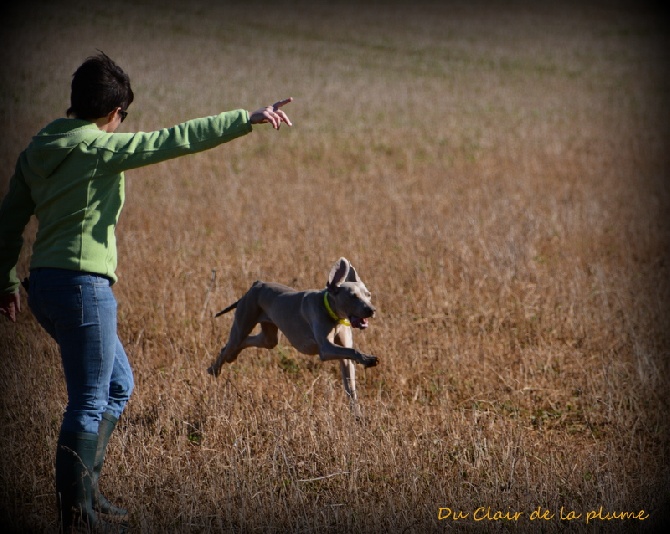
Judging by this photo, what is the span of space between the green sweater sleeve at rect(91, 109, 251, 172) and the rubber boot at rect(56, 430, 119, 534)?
1.33 meters

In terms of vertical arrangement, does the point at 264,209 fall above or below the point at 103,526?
above

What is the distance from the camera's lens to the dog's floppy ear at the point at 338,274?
5.72 metres

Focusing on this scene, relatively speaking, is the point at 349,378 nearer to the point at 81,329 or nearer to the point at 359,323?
the point at 359,323

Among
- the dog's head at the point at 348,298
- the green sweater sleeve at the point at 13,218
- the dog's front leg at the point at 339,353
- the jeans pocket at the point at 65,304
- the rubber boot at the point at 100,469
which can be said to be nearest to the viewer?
the jeans pocket at the point at 65,304

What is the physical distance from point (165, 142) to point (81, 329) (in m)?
0.98

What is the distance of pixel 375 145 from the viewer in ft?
67.5

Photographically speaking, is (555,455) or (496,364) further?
(496,364)

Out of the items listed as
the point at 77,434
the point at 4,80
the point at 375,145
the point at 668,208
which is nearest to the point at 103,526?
the point at 77,434

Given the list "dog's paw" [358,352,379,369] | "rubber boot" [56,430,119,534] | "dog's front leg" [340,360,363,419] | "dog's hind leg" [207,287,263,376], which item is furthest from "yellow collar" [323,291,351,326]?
"rubber boot" [56,430,119,534]

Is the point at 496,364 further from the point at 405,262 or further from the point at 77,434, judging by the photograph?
the point at 77,434

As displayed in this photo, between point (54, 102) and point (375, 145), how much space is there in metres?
10.0

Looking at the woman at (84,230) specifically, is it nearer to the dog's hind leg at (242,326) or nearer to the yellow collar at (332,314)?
the yellow collar at (332,314)

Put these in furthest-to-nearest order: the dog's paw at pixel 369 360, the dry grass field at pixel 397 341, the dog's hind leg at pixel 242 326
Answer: the dog's hind leg at pixel 242 326, the dog's paw at pixel 369 360, the dry grass field at pixel 397 341

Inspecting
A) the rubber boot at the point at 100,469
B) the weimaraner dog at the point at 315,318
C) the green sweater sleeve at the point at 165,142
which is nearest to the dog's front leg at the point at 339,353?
the weimaraner dog at the point at 315,318
